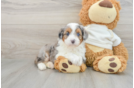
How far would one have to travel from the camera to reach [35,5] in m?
1.30

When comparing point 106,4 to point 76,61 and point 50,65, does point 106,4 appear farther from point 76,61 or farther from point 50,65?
point 50,65

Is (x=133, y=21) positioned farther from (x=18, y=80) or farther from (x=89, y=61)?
(x=18, y=80)

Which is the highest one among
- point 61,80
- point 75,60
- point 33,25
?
point 33,25

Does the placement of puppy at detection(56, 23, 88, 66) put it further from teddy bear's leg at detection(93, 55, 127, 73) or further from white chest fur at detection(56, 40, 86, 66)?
teddy bear's leg at detection(93, 55, 127, 73)

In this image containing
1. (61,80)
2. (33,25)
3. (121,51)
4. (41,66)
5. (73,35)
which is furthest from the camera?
(33,25)

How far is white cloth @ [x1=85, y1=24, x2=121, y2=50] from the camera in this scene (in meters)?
1.07

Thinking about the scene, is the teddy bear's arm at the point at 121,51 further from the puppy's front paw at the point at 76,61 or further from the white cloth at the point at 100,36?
the puppy's front paw at the point at 76,61

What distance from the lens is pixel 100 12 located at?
1.00 m

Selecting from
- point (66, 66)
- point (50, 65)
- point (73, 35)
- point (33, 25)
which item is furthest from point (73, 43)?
point (33, 25)

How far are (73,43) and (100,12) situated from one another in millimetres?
339

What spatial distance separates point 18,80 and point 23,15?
75 centimetres

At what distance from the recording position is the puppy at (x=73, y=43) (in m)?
Answer: 0.89

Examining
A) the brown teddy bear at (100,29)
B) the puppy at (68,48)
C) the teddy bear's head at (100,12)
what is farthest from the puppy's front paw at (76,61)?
the teddy bear's head at (100,12)

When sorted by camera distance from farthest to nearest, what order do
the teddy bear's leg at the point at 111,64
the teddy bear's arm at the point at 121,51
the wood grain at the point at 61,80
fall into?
the teddy bear's arm at the point at 121,51
the teddy bear's leg at the point at 111,64
the wood grain at the point at 61,80
